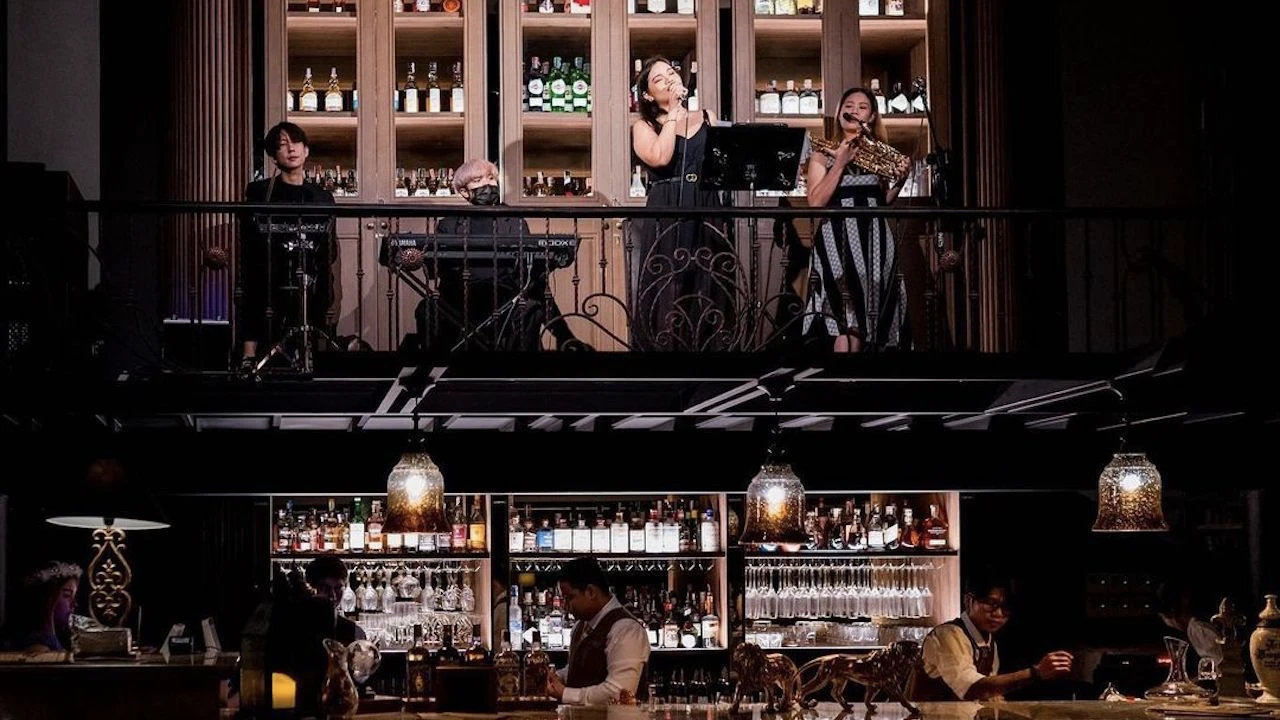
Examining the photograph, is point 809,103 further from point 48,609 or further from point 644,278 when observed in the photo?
point 48,609

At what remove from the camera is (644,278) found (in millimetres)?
9398

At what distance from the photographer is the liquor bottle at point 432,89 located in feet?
34.2

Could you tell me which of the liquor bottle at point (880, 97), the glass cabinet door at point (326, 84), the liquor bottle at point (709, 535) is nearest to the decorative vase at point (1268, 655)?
the liquor bottle at point (709, 535)

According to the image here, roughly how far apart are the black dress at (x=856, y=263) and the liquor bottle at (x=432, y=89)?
2.71 meters

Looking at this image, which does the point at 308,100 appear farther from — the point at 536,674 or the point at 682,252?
the point at 536,674

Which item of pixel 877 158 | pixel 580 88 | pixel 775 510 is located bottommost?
pixel 775 510

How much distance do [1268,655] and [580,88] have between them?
5.65 metres

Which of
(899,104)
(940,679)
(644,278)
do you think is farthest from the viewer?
(899,104)

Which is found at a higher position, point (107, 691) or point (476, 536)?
point (476, 536)

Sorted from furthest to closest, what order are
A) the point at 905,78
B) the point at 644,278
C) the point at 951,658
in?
the point at 905,78
the point at 644,278
the point at 951,658

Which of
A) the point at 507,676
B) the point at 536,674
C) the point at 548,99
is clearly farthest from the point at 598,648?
the point at 548,99

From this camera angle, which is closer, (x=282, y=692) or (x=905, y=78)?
(x=282, y=692)

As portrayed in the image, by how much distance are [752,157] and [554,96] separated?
2861mm

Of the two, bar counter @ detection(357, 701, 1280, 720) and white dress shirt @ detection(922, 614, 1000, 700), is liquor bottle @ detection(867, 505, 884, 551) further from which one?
bar counter @ detection(357, 701, 1280, 720)
